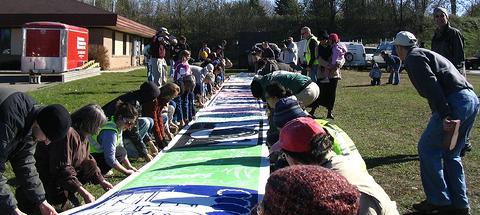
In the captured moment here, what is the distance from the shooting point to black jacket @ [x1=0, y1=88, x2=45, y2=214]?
3.34 m

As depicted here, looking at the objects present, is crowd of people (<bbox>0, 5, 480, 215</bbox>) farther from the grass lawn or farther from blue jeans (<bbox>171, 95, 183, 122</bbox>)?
blue jeans (<bbox>171, 95, 183, 122</bbox>)

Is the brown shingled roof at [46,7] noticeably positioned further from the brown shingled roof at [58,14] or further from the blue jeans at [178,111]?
the blue jeans at [178,111]

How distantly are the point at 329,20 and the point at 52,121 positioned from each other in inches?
1964

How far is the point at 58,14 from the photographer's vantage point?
1155 inches

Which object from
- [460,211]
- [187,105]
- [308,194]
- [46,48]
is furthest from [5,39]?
[308,194]

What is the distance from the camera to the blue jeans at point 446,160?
15.7 feet

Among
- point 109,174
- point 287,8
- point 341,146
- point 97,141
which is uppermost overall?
point 287,8

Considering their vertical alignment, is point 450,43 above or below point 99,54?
above

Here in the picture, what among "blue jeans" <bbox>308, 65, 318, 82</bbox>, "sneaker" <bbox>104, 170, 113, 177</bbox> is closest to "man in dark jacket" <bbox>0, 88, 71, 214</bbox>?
"sneaker" <bbox>104, 170, 113, 177</bbox>

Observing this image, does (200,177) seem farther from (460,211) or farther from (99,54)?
(99,54)

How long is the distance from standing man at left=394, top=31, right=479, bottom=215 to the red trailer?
62.8 ft

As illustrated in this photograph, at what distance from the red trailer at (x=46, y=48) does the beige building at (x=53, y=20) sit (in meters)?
6.56

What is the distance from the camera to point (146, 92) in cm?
657

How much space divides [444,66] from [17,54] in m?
29.7
